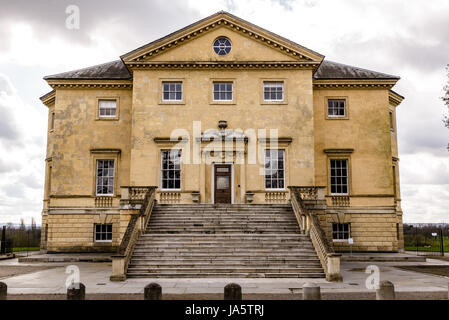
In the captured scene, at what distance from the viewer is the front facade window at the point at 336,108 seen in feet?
94.2

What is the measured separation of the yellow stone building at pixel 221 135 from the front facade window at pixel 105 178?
0.21 ft

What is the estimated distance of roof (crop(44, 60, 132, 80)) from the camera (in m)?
28.5

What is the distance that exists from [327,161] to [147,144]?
1133 cm

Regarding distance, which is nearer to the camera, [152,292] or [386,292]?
[152,292]

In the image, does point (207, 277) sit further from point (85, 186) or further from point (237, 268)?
point (85, 186)

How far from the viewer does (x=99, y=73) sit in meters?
29.8

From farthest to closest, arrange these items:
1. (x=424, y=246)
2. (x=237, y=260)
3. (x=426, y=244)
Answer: (x=426, y=244) → (x=424, y=246) → (x=237, y=260)

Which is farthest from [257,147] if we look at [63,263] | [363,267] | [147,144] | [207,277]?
[63,263]

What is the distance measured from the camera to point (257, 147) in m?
25.9

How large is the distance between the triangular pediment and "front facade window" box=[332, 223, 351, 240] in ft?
33.4

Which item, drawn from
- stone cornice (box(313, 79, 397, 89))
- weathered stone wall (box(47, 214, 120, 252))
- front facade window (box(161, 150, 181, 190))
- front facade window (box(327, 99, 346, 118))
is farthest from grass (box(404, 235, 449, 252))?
weathered stone wall (box(47, 214, 120, 252))

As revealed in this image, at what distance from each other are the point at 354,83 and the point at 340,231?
9530 millimetres

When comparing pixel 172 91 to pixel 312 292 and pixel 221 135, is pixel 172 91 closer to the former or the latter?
pixel 221 135

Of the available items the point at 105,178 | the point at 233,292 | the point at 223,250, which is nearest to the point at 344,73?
the point at 223,250
